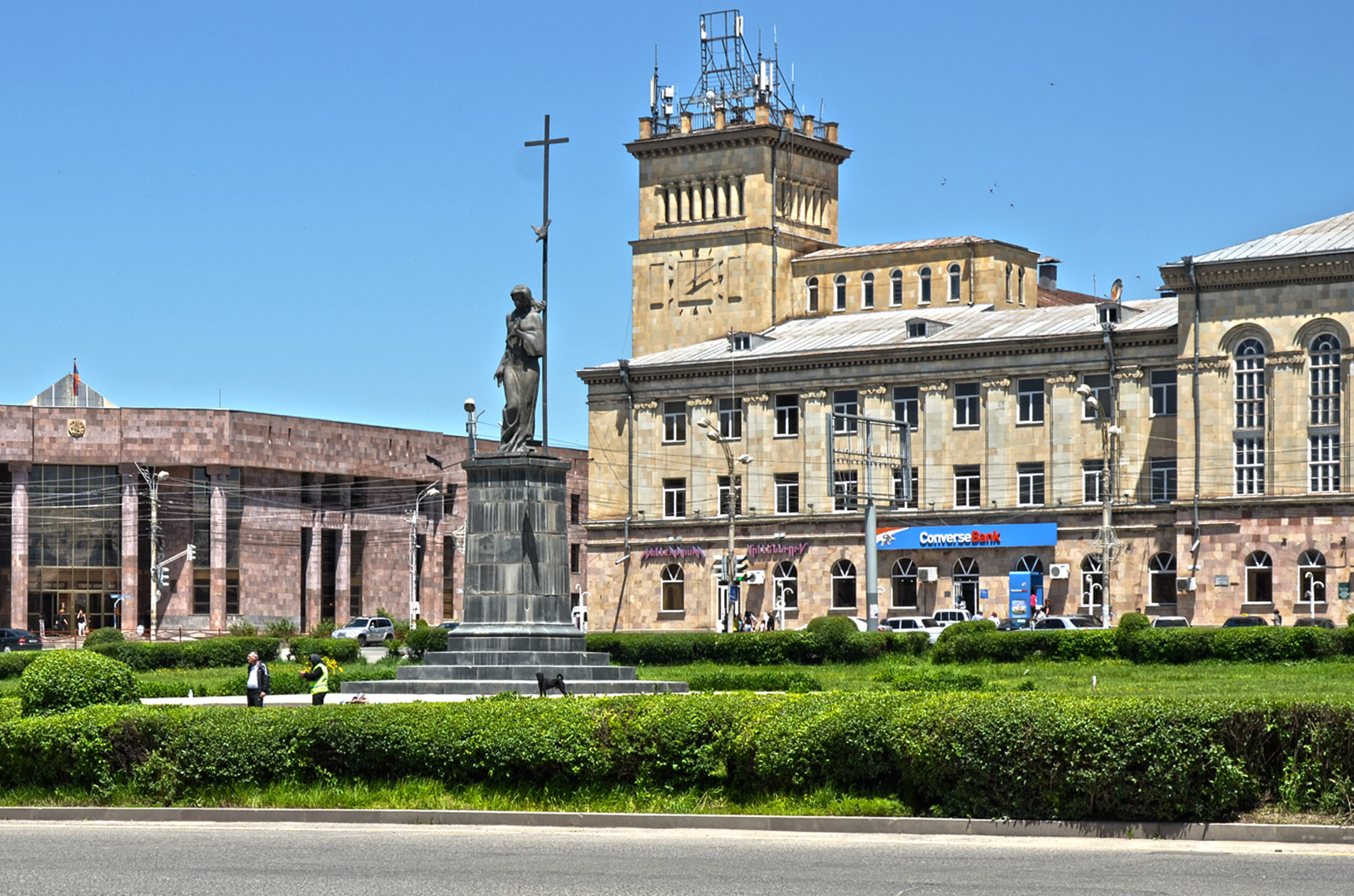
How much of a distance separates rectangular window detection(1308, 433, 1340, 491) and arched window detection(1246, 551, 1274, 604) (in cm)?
308

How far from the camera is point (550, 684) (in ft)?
106

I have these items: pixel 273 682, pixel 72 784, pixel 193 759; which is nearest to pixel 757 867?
pixel 193 759

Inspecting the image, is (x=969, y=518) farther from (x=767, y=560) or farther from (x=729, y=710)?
(x=729, y=710)

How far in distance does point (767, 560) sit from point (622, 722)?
6435cm

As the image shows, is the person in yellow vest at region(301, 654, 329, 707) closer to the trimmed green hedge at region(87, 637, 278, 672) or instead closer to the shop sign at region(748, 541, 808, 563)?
the trimmed green hedge at region(87, 637, 278, 672)

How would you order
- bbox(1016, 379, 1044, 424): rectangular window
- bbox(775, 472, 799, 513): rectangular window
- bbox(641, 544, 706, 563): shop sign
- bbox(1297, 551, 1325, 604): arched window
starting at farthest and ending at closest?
bbox(641, 544, 706, 563): shop sign
bbox(775, 472, 799, 513): rectangular window
bbox(1016, 379, 1044, 424): rectangular window
bbox(1297, 551, 1325, 604): arched window

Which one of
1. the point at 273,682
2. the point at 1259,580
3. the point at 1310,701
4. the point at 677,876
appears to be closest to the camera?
the point at 677,876

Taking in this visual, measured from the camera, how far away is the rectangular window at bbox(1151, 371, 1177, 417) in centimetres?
7825

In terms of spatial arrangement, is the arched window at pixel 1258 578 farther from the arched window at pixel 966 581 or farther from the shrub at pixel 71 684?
the shrub at pixel 71 684

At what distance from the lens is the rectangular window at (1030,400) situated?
81.5m

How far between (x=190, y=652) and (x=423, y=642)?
7.06m

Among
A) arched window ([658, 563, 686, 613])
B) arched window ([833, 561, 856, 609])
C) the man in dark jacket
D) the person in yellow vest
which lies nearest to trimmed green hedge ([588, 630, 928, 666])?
the person in yellow vest

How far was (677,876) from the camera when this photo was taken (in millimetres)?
17953

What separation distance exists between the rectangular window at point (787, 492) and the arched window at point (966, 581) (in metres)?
7.68
